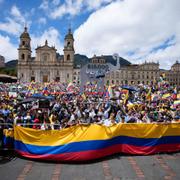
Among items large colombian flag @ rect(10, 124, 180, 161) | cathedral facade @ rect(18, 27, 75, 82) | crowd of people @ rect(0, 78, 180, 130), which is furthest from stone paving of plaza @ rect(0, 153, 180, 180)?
cathedral facade @ rect(18, 27, 75, 82)

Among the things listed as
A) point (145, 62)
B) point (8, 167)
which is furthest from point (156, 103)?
point (145, 62)

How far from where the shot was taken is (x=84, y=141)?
7156 mm

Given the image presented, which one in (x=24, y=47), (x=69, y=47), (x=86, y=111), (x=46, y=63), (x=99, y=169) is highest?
(x=69, y=47)

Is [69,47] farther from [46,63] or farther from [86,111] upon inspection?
[86,111]

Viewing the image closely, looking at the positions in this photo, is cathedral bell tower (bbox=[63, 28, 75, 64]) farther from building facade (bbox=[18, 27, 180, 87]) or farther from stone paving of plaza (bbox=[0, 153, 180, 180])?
stone paving of plaza (bbox=[0, 153, 180, 180])

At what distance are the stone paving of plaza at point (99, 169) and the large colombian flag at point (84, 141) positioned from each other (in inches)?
10.8

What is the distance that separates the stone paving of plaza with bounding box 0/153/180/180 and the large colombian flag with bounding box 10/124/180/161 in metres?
0.27

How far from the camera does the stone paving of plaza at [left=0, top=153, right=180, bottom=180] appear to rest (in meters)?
5.98

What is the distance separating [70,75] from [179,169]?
291 feet

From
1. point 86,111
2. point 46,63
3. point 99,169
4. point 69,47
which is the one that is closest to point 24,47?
point 46,63

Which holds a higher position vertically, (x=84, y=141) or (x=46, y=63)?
(x=46, y=63)

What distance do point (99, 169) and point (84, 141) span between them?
1.08 metres

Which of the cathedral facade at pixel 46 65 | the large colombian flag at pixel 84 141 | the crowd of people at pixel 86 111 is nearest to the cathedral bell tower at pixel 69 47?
the cathedral facade at pixel 46 65

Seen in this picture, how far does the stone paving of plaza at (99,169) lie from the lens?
598 centimetres
